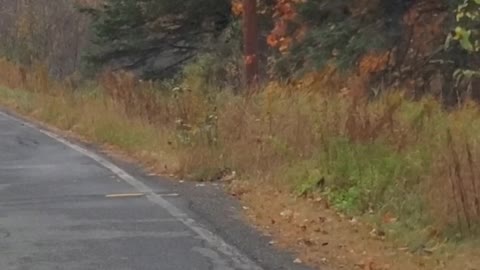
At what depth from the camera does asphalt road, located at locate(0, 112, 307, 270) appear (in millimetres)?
8766

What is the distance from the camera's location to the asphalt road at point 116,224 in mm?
8766

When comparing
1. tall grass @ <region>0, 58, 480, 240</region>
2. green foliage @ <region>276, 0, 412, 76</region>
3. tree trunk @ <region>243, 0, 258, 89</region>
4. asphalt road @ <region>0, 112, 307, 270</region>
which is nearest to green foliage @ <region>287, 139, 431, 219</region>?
tall grass @ <region>0, 58, 480, 240</region>

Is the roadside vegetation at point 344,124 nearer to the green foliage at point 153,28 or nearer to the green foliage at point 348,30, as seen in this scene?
the green foliage at point 348,30

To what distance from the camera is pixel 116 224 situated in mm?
10547

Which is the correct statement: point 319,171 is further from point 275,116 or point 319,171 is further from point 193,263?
point 193,263

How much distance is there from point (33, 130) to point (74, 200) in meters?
9.83

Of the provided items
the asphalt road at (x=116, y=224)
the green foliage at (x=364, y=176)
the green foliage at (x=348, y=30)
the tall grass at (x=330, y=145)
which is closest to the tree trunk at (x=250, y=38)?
the green foliage at (x=348, y=30)

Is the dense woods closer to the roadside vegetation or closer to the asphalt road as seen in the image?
the roadside vegetation

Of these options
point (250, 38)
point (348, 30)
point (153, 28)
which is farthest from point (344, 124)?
point (153, 28)

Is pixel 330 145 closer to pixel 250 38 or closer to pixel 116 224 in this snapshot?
pixel 116 224

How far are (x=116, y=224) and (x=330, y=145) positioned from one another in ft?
9.20

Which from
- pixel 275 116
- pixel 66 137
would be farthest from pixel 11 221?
pixel 66 137

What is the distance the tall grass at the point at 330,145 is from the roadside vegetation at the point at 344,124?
18 mm

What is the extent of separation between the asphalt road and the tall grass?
80 cm
